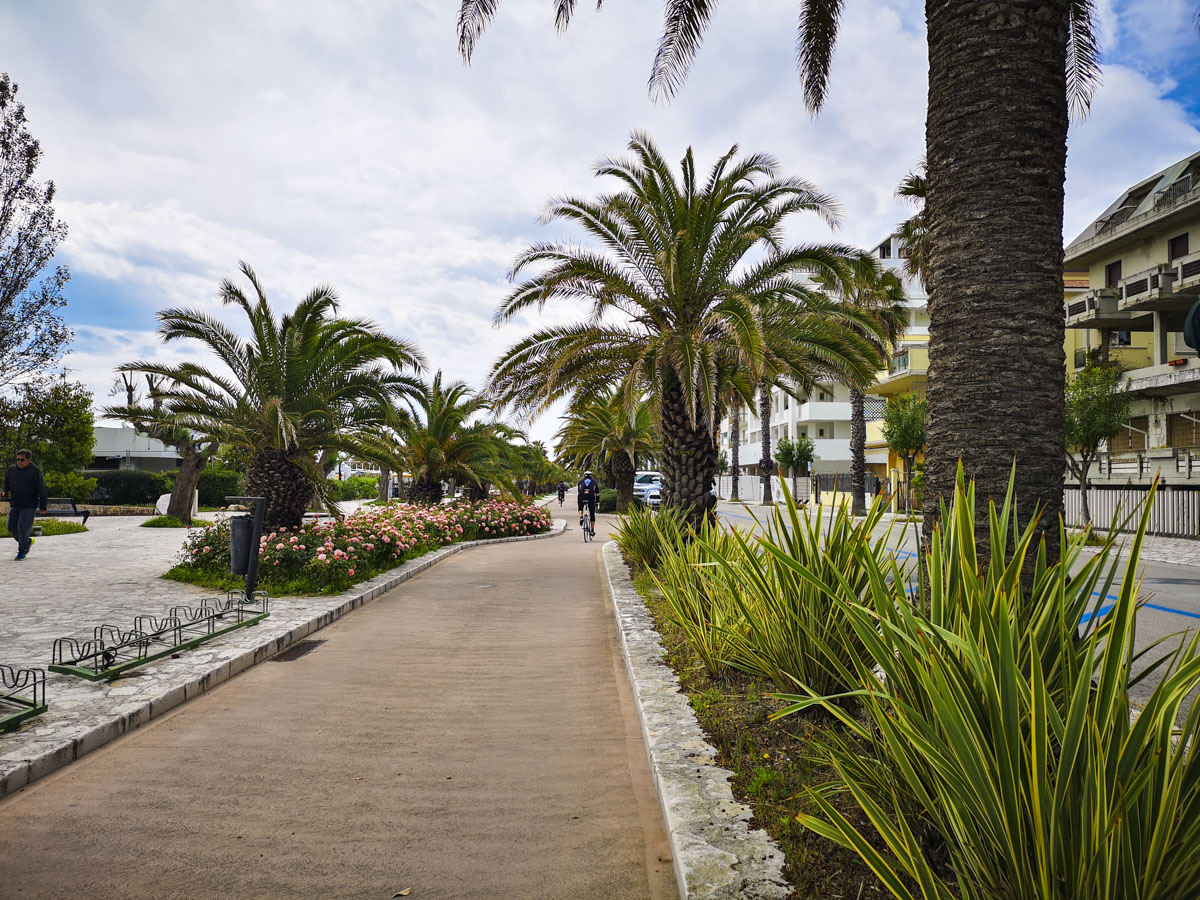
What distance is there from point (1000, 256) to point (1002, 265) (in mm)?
53

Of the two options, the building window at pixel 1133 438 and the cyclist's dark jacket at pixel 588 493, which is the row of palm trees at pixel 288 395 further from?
the building window at pixel 1133 438

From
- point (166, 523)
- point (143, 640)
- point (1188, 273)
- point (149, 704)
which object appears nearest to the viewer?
point (149, 704)

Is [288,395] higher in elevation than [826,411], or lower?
lower

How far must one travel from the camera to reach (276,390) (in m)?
13.3

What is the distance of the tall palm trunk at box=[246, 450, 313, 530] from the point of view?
514 inches

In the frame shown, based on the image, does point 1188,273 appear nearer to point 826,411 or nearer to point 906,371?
point 906,371

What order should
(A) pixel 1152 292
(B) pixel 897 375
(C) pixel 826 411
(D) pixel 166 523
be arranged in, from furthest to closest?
(C) pixel 826 411, (B) pixel 897 375, (A) pixel 1152 292, (D) pixel 166 523

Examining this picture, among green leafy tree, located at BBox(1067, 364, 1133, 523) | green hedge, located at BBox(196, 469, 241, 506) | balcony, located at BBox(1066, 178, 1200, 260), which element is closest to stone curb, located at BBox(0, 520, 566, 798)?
green leafy tree, located at BBox(1067, 364, 1133, 523)

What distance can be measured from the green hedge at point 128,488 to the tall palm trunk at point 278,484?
28.6 m

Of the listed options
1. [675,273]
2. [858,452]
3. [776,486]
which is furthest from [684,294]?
[776,486]

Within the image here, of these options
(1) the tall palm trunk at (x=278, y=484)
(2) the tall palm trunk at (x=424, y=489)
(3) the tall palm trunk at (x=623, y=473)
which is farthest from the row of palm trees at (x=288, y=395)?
(3) the tall palm trunk at (x=623, y=473)

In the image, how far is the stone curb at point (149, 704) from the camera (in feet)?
13.7

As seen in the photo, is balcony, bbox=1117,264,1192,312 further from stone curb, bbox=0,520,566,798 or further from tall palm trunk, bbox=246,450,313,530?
stone curb, bbox=0,520,566,798

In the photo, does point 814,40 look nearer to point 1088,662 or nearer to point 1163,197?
point 1088,662
